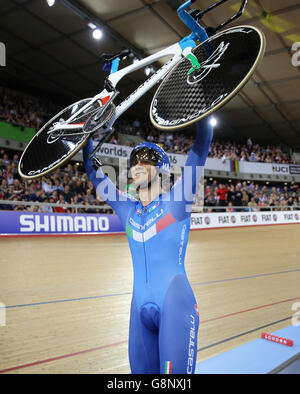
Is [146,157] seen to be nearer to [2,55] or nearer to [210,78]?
[210,78]

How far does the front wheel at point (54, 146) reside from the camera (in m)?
1.48

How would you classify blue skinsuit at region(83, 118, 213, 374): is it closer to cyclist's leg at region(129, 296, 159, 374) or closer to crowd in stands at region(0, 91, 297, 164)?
cyclist's leg at region(129, 296, 159, 374)

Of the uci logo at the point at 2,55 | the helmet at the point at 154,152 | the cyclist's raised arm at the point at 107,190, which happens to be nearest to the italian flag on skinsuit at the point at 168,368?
the cyclist's raised arm at the point at 107,190

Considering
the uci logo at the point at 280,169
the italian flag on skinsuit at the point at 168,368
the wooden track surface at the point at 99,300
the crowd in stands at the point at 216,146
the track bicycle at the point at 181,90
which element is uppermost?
the crowd in stands at the point at 216,146

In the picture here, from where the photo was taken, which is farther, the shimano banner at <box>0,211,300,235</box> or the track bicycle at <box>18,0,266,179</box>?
the shimano banner at <box>0,211,300,235</box>

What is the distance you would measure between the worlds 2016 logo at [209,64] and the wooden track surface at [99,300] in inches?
80.4

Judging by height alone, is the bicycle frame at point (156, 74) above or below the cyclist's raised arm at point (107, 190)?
above

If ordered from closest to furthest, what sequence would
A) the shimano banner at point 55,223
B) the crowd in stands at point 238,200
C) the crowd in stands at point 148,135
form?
the shimano banner at point 55,223, the crowd in stands at point 148,135, the crowd in stands at point 238,200

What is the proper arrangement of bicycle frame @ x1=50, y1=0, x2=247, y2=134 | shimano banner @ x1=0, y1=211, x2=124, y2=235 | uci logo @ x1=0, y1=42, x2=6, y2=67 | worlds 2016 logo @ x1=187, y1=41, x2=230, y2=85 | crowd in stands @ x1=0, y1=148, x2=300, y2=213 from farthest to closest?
1. uci logo @ x1=0, y1=42, x2=6, y2=67
2. crowd in stands @ x1=0, y1=148, x2=300, y2=213
3. shimano banner @ x1=0, y1=211, x2=124, y2=235
4. bicycle frame @ x1=50, y1=0, x2=247, y2=134
5. worlds 2016 logo @ x1=187, y1=41, x2=230, y2=85

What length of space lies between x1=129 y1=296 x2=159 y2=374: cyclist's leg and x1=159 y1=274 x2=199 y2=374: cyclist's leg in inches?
5.2

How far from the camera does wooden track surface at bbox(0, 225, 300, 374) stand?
2633mm

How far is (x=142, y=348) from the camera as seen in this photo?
4.93ft

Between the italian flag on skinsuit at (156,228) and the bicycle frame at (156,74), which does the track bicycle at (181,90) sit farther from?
the italian flag on skinsuit at (156,228)

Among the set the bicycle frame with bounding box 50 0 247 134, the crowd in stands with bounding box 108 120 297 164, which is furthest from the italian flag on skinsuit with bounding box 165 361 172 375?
the crowd in stands with bounding box 108 120 297 164
